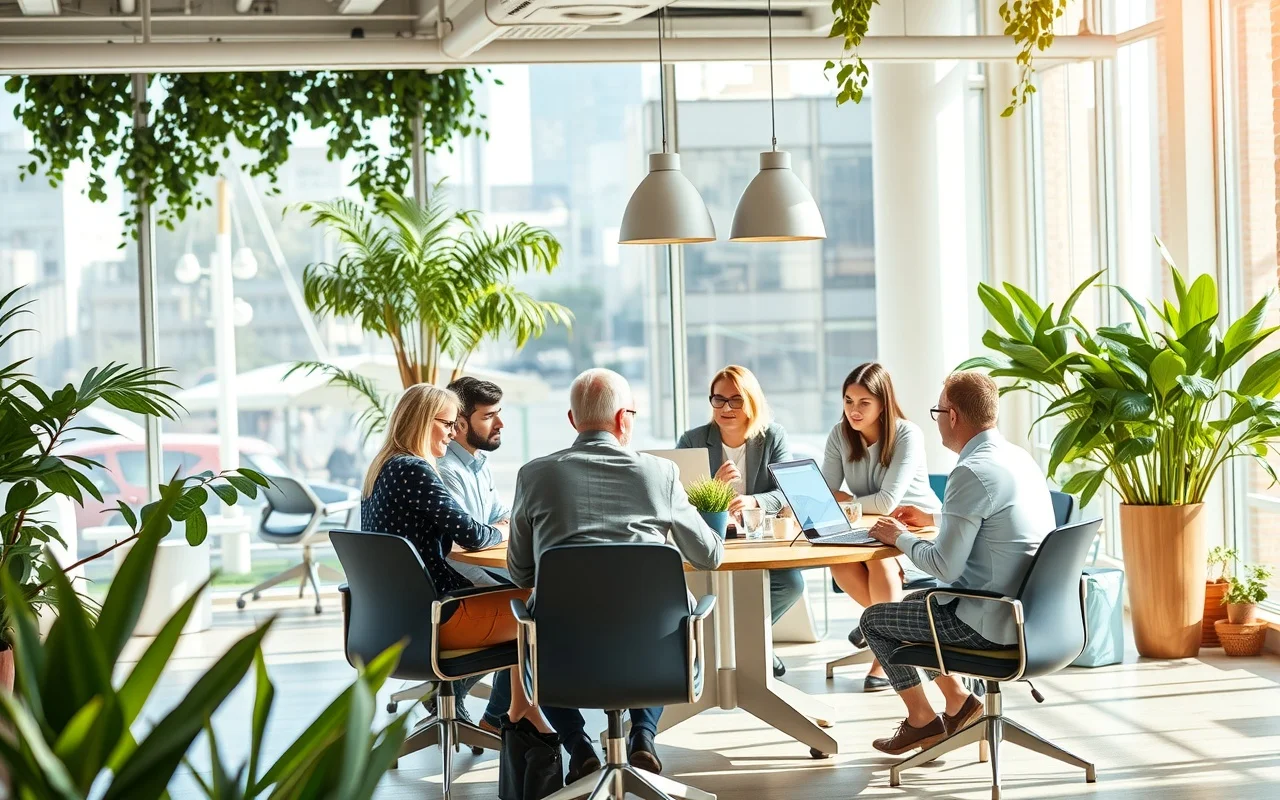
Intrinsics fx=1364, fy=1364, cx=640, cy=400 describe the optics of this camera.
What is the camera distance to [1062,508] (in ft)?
15.6

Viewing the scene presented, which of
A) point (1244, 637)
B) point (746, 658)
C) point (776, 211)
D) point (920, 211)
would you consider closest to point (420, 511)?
point (746, 658)

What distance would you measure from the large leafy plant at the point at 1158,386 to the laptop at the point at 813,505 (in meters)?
1.37

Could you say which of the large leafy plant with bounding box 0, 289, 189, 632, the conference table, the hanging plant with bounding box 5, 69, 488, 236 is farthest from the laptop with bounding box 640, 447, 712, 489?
the hanging plant with bounding box 5, 69, 488, 236

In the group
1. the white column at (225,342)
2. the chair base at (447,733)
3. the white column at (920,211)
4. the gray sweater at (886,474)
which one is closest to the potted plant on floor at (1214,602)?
the gray sweater at (886,474)

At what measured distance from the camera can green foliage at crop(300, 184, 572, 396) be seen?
24.5ft

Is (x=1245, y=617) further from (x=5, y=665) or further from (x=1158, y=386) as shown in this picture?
(x=5, y=665)

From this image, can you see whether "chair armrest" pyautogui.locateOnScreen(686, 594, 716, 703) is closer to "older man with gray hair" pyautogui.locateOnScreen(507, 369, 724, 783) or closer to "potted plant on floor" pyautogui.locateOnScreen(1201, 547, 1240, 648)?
"older man with gray hair" pyautogui.locateOnScreen(507, 369, 724, 783)

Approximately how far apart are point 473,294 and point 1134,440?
3587mm

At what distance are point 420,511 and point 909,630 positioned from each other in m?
1.56

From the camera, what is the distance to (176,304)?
8141mm

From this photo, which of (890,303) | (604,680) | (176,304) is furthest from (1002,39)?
(176,304)

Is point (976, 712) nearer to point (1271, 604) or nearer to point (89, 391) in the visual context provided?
point (1271, 604)

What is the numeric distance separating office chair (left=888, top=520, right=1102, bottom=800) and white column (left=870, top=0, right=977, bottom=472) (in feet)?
11.6

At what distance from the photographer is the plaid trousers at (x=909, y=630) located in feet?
13.2
